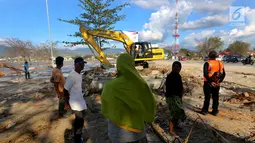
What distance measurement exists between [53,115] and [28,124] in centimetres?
67

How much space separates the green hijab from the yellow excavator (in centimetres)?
1139

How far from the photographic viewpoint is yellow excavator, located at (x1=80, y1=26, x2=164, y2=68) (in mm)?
12984

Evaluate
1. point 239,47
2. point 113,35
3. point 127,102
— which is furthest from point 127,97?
point 239,47

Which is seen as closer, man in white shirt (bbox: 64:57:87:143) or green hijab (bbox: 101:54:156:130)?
green hijab (bbox: 101:54:156:130)

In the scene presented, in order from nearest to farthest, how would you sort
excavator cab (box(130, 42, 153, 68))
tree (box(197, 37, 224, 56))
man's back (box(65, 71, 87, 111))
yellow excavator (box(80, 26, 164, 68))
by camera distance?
1. man's back (box(65, 71, 87, 111))
2. yellow excavator (box(80, 26, 164, 68))
3. excavator cab (box(130, 42, 153, 68))
4. tree (box(197, 37, 224, 56))

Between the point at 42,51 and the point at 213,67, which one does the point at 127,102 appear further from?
the point at 42,51

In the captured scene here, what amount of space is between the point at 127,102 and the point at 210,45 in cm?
5831

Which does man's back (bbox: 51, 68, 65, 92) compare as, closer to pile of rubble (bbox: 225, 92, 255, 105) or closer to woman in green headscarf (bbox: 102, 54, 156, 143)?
woman in green headscarf (bbox: 102, 54, 156, 143)

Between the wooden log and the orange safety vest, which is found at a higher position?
the orange safety vest

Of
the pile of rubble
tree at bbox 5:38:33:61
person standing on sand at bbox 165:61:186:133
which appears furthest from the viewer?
tree at bbox 5:38:33:61

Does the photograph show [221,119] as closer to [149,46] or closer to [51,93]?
[51,93]

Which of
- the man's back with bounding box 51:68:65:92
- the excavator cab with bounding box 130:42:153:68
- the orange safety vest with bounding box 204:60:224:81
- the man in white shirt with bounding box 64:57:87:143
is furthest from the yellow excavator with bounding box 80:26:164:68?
the man in white shirt with bounding box 64:57:87:143

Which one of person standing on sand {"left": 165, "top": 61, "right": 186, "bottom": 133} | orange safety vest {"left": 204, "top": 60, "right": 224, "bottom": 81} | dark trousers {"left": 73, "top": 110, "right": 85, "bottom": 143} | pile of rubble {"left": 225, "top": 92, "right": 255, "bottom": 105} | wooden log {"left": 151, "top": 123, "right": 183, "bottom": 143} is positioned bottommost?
pile of rubble {"left": 225, "top": 92, "right": 255, "bottom": 105}

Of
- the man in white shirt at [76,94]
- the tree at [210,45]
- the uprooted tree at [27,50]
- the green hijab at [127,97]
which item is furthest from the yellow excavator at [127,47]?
the tree at [210,45]
